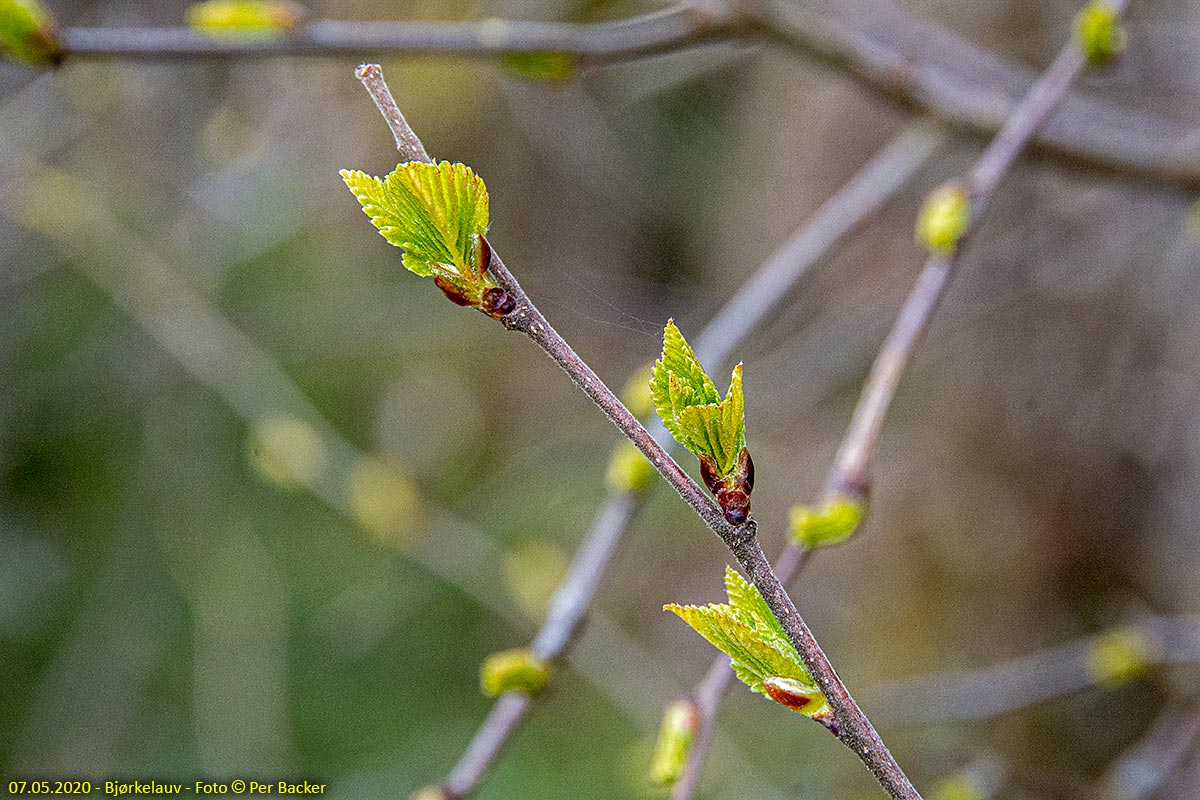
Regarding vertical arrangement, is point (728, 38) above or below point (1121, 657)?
above

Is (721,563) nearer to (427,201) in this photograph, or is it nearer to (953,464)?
(953,464)

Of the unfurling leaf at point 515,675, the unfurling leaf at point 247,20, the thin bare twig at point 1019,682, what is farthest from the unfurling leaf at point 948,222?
the thin bare twig at point 1019,682

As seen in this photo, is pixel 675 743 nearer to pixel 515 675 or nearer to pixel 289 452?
pixel 515 675

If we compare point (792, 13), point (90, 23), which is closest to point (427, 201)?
point (792, 13)

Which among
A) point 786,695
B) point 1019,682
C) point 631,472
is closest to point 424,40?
point 631,472

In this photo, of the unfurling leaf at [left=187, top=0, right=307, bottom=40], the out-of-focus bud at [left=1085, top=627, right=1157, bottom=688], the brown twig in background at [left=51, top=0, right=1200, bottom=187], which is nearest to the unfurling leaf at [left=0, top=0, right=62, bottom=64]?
the brown twig in background at [left=51, top=0, right=1200, bottom=187]

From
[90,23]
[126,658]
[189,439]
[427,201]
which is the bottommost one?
[126,658]

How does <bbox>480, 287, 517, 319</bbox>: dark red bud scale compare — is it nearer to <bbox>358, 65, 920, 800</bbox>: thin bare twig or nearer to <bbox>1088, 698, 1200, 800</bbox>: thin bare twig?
<bbox>358, 65, 920, 800</bbox>: thin bare twig

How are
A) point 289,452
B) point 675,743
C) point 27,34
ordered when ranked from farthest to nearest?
1. point 289,452
2. point 27,34
3. point 675,743
